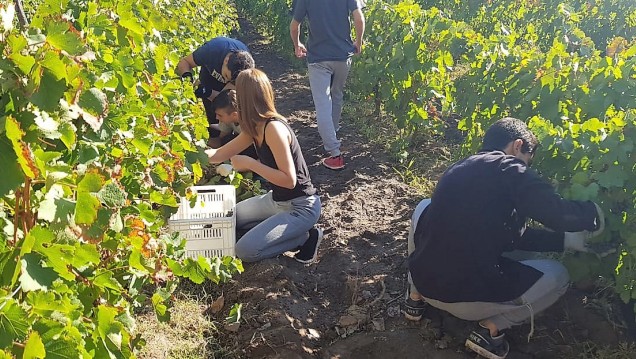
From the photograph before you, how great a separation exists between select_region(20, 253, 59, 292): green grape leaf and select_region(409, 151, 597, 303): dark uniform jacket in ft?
6.14

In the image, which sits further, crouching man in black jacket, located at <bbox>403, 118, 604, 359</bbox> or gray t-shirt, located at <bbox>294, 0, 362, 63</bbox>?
gray t-shirt, located at <bbox>294, 0, 362, 63</bbox>

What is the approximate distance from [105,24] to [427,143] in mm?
3834

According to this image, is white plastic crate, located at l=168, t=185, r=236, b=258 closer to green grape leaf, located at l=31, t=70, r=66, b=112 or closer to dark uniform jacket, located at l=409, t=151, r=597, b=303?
dark uniform jacket, located at l=409, t=151, r=597, b=303

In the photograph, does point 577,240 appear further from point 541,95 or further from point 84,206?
point 84,206

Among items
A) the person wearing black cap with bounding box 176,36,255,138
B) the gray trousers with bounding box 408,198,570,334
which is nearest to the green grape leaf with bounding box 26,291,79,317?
the gray trousers with bounding box 408,198,570,334

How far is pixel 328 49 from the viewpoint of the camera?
508cm

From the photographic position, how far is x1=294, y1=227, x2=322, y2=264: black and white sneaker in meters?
3.80

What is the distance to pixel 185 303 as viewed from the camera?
329cm

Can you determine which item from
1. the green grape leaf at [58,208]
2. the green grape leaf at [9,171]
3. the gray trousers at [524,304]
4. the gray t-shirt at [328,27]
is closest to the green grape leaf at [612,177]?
the gray trousers at [524,304]

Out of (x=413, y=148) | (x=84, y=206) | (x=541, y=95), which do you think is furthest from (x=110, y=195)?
(x=413, y=148)

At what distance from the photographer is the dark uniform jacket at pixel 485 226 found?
2584mm

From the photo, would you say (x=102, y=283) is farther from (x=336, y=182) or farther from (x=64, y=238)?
(x=336, y=182)

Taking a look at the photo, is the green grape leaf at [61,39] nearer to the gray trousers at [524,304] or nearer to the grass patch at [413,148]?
the gray trousers at [524,304]

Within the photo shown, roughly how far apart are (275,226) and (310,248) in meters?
0.33
